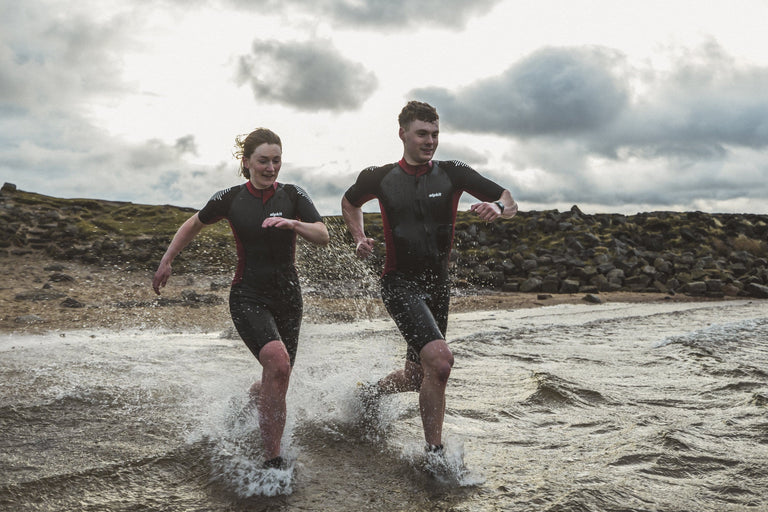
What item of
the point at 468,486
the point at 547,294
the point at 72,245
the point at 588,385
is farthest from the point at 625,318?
the point at 72,245

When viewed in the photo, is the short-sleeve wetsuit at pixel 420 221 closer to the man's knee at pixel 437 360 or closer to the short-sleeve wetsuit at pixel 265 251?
the man's knee at pixel 437 360

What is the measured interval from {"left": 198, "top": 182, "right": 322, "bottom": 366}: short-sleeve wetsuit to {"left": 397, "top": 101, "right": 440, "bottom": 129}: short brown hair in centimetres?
102

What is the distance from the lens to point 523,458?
17.5 ft

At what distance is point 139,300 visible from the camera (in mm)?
14812

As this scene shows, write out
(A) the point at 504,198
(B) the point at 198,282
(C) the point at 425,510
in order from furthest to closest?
(B) the point at 198,282
(A) the point at 504,198
(C) the point at 425,510

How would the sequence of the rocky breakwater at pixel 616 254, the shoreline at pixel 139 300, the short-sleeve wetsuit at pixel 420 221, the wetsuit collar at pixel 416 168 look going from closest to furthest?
the short-sleeve wetsuit at pixel 420 221 < the wetsuit collar at pixel 416 168 < the shoreline at pixel 139 300 < the rocky breakwater at pixel 616 254

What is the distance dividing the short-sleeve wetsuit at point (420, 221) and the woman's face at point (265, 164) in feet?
2.62

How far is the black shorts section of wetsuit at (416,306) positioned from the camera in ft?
15.6

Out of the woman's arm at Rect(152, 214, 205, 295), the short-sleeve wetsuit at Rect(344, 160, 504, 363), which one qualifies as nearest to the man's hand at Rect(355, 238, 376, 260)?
the short-sleeve wetsuit at Rect(344, 160, 504, 363)

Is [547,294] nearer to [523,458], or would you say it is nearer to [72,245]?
[523,458]

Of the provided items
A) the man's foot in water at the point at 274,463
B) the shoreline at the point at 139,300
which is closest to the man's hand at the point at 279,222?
the man's foot in water at the point at 274,463

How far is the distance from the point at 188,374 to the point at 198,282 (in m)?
10.4

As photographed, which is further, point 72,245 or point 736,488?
point 72,245

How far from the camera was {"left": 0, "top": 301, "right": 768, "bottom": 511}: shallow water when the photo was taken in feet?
14.9
